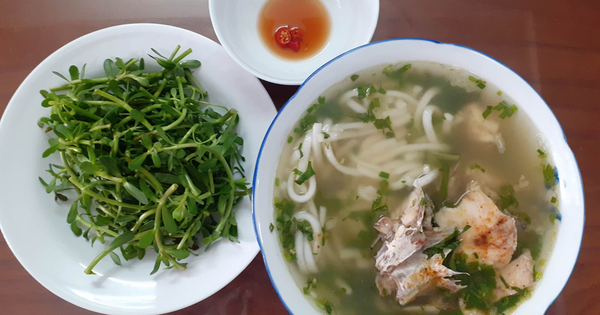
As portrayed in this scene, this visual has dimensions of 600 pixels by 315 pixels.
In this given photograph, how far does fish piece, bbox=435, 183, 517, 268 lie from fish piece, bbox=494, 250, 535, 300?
0.10ft

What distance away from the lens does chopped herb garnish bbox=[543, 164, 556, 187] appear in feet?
4.42

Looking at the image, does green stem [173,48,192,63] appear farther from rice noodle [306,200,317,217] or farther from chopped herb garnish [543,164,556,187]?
chopped herb garnish [543,164,556,187]

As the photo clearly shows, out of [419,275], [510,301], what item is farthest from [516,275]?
[419,275]

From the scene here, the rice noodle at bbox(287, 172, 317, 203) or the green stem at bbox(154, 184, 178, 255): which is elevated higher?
the green stem at bbox(154, 184, 178, 255)

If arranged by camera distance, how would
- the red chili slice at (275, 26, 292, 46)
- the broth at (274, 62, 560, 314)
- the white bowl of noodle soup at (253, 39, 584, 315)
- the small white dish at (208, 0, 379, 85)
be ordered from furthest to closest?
the red chili slice at (275, 26, 292, 46)
the small white dish at (208, 0, 379, 85)
the broth at (274, 62, 560, 314)
the white bowl of noodle soup at (253, 39, 584, 315)

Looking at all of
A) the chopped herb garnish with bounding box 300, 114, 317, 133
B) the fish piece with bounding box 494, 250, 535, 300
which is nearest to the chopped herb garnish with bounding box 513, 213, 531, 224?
the fish piece with bounding box 494, 250, 535, 300

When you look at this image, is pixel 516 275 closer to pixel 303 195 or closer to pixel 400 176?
pixel 400 176

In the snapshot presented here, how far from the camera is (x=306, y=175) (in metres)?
1.41

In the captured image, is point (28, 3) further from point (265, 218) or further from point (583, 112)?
point (583, 112)

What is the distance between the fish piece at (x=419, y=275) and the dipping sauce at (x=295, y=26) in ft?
3.21

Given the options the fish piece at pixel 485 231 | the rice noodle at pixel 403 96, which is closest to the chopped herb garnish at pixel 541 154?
the fish piece at pixel 485 231

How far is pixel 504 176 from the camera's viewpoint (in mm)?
1424

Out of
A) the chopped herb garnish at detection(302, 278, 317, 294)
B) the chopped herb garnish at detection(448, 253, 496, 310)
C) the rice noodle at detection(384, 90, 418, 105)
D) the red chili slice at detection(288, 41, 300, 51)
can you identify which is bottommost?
the chopped herb garnish at detection(448, 253, 496, 310)

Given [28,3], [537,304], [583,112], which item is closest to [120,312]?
[28,3]
